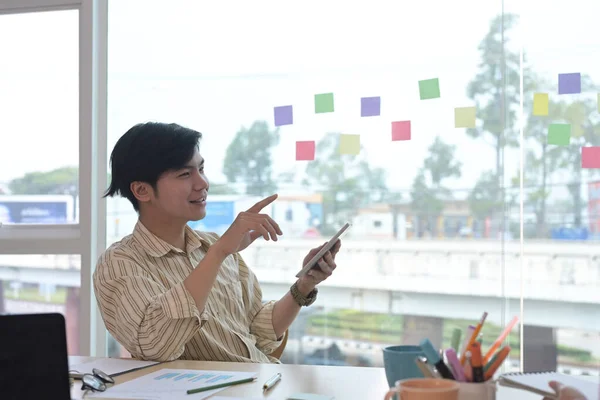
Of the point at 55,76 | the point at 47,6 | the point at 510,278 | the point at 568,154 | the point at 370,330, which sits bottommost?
the point at 370,330

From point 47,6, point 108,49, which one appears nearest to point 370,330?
point 108,49

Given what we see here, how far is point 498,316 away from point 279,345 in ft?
3.58

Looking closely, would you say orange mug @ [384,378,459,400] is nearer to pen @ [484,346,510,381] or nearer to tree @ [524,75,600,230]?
pen @ [484,346,510,381]

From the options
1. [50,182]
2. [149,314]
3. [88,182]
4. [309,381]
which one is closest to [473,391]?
[309,381]

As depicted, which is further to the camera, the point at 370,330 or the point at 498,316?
the point at 370,330

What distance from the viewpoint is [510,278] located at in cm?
284

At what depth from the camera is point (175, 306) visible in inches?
68.4

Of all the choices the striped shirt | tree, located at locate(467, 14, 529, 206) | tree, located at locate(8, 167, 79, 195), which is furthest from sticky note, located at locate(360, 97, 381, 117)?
tree, located at locate(8, 167, 79, 195)

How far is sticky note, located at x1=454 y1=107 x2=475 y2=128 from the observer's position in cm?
287

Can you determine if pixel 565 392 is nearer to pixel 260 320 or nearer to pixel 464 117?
pixel 260 320

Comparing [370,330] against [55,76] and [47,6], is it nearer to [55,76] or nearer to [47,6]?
[55,76]

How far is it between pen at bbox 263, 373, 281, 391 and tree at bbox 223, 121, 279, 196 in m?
1.65

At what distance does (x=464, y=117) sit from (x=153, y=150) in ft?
4.62

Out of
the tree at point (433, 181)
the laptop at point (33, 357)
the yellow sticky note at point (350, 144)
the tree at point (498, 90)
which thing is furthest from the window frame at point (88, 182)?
the laptop at point (33, 357)
